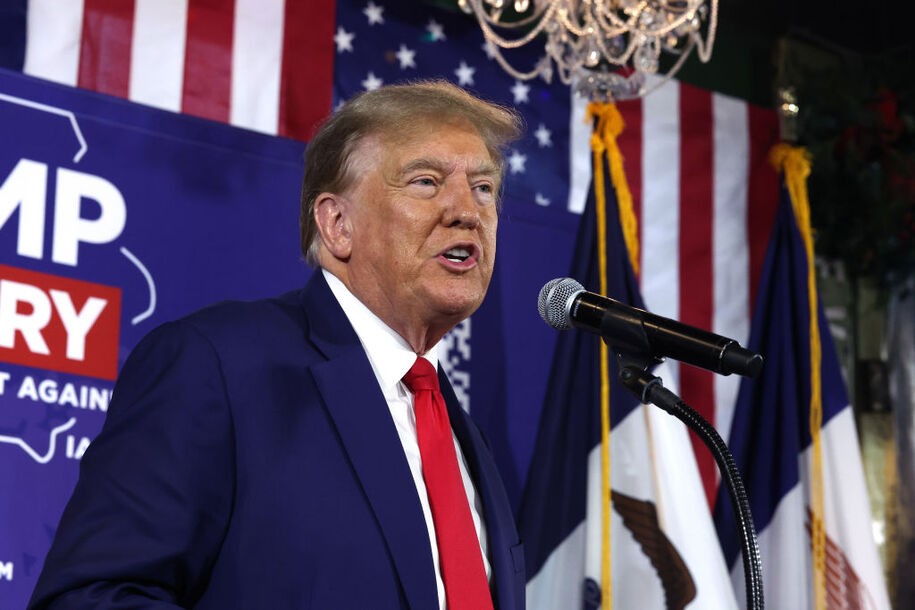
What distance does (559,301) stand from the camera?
1.76m

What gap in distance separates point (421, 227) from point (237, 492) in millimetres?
534

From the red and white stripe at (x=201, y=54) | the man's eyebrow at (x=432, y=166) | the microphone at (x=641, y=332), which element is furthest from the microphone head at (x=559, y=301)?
the red and white stripe at (x=201, y=54)

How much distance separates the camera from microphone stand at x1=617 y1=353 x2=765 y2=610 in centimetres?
155

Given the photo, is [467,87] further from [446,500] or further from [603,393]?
[446,500]

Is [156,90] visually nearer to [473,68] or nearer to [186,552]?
[473,68]

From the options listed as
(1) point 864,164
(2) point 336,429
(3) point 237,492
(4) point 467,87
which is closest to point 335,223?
(2) point 336,429

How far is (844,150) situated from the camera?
4.48 m

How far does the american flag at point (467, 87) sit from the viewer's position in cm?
326

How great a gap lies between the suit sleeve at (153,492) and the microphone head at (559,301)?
457 mm

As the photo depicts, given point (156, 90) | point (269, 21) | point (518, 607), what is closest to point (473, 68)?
Answer: point (269, 21)

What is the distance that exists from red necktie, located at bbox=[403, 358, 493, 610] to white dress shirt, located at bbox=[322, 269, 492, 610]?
0.02 metres

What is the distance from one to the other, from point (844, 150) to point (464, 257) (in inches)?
113

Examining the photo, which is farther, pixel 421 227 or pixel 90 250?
pixel 90 250

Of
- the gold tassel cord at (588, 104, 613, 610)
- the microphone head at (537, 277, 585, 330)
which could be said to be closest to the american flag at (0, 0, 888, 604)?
the gold tassel cord at (588, 104, 613, 610)
